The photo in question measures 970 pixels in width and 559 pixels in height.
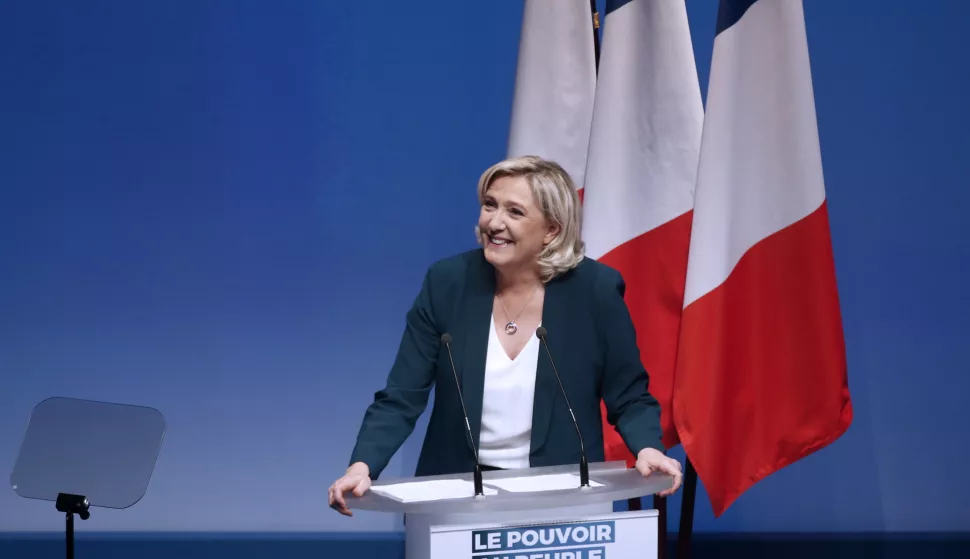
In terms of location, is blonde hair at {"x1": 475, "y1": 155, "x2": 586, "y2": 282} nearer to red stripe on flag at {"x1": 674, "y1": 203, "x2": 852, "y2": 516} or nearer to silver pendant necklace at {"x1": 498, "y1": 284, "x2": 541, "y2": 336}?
silver pendant necklace at {"x1": 498, "y1": 284, "x2": 541, "y2": 336}

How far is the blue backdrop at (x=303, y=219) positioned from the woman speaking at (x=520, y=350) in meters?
1.54

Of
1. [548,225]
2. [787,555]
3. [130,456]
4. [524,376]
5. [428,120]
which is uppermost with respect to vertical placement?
[428,120]

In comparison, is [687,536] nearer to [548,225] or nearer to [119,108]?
[548,225]

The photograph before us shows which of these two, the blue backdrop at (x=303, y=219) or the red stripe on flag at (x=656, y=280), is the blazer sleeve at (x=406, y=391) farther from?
the blue backdrop at (x=303, y=219)

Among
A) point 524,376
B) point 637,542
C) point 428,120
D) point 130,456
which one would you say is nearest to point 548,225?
point 524,376

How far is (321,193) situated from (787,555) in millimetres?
2025

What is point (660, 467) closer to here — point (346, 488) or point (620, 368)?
point (620, 368)

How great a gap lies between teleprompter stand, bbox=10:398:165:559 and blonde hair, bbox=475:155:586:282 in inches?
33.0

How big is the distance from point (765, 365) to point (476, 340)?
3.18 feet

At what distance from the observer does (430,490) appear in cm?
164

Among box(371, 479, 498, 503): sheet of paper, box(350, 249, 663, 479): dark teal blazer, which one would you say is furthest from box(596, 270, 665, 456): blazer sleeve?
box(371, 479, 498, 503): sheet of paper

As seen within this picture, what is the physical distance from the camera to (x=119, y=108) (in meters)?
3.56

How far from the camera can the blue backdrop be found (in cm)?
357

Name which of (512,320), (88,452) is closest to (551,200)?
(512,320)
